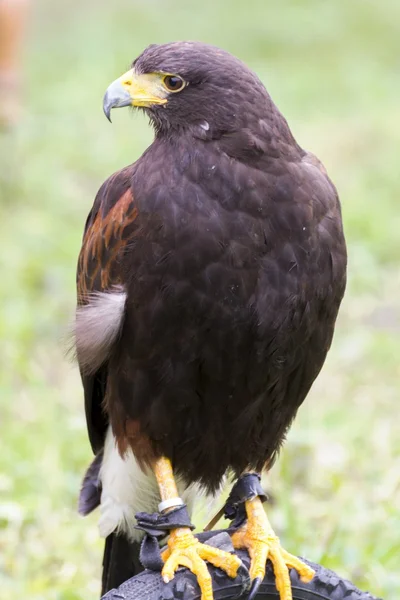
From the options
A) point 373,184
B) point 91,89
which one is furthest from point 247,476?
point 91,89

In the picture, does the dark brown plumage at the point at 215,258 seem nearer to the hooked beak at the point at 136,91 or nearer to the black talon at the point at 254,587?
the hooked beak at the point at 136,91

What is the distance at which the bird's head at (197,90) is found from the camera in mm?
3062

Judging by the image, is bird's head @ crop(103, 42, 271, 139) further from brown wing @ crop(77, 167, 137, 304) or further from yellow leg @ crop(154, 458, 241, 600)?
yellow leg @ crop(154, 458, 241, 600)

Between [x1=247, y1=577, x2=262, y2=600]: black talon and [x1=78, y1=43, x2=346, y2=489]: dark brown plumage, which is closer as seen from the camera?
[x1=78, y1=43, x2=346, y2=489]: dark brown plumage

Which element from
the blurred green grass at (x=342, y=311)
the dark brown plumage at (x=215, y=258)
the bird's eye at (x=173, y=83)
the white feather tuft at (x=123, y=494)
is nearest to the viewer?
the dark brown plumage at (x=215, y=258)

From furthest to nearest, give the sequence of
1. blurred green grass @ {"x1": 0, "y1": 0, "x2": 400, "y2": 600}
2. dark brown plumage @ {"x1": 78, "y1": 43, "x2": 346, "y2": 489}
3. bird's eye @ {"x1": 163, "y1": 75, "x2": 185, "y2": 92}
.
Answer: blurred green grass @ {"x1": 0, "y1": 0, "x2": 400, "y2": 600}, bird's eye @ {"x1": 163, "y1": 75, "x2": 185, "y2": 92}, dark brown plumage @ {"x1": 78, "y1": 43, "x2": 346, "y2": 489}

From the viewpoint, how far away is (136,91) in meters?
3.20

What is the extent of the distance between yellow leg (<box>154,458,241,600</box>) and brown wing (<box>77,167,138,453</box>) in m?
0.52

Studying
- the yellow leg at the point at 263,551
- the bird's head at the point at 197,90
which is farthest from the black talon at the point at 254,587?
the bird's head at the point at 197,90

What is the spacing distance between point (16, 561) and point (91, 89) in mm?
9117

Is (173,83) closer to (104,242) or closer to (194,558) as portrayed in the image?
(104,242)

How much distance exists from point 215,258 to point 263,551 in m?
0.97

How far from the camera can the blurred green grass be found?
4.49 metres

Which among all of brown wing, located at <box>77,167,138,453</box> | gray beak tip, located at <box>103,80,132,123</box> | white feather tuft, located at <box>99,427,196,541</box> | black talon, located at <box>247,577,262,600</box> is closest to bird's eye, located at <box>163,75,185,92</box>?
gray beak tip, located at <box>103,80,132,123</box>
